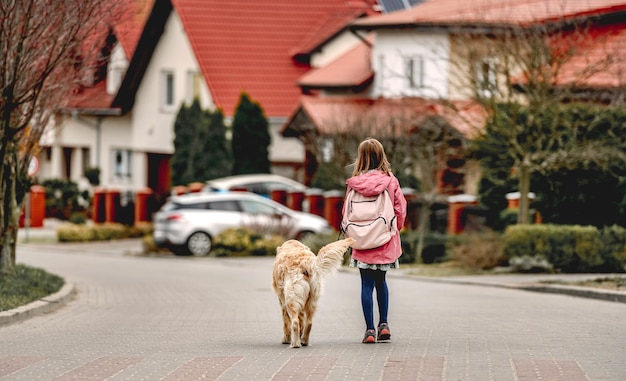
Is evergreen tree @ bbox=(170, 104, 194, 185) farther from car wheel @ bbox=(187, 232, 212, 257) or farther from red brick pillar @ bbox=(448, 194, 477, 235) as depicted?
red brick pillar @ bbox=(448, 194, 477, 235)

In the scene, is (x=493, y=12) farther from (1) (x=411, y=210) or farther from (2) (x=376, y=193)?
(2) (x=376, y=193)

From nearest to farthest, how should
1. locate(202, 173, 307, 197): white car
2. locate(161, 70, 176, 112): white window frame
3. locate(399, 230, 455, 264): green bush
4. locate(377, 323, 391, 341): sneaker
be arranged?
locate(377, 323, 391, 341): sneaker → locate(399, 230, 455, 264): green bush → locate(202, 173, 307, 197): white car → locate(161, 70, 176, 112): white window frame

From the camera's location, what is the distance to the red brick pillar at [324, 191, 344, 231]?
120ft

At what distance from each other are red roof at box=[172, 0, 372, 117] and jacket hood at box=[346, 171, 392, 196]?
34.0m

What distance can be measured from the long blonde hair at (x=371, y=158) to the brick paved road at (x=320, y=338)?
60.8 inches

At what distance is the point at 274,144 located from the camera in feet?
156

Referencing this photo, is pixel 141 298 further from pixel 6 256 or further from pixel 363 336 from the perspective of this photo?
pixel 363 336

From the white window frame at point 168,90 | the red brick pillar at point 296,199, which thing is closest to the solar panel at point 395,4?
the white window frame at point 168,90

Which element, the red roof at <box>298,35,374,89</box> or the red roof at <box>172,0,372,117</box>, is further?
the red roof at <box>172,0,372,117</box>

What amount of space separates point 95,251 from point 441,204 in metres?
9.60

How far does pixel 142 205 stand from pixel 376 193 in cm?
3134

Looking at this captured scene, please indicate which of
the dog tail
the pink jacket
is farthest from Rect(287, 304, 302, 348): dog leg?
the pink jacket

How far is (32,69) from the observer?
58.2ft

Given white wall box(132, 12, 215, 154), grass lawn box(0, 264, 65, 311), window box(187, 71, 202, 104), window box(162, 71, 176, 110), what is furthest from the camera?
window box(162, 71, 176, 110)
